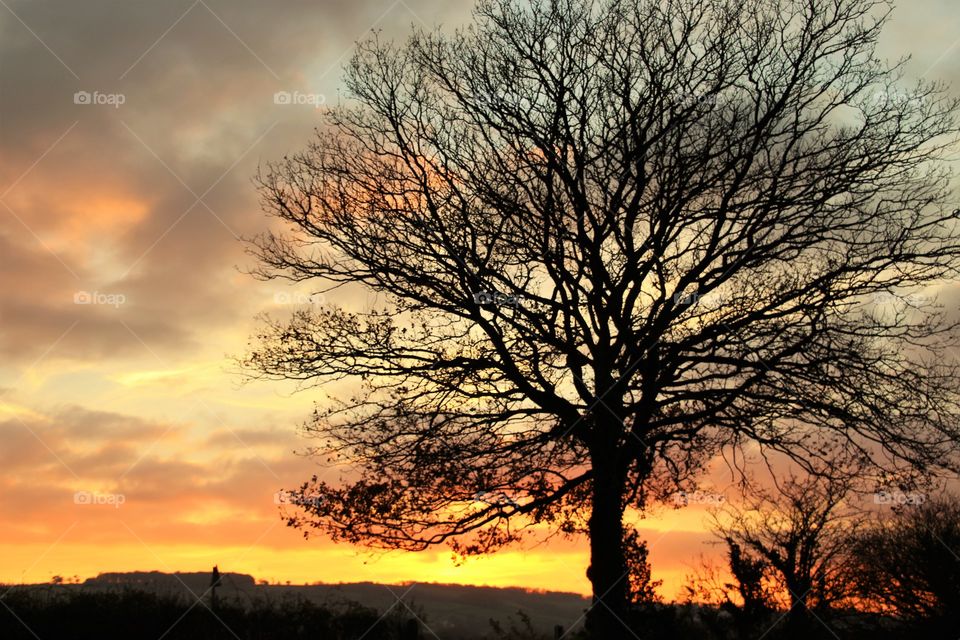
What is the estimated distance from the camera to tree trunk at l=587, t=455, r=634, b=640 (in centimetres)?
1386

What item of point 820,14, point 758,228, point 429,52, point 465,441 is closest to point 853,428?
point 758,228

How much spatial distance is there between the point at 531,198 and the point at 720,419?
5290mm

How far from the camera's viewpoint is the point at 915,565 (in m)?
18.9

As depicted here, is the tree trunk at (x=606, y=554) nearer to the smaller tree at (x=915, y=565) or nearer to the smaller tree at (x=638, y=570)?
the smaller tree at (x=638, y=570)

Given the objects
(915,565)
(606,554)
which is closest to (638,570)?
(606,554)

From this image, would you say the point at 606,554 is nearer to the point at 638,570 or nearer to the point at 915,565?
the point at 638,570

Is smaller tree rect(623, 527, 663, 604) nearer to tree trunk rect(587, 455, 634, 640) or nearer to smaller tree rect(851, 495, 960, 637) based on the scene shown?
tree trunk rect(587, 455, 634, 640)

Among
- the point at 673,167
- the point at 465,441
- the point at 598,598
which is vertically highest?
the point at 673,167

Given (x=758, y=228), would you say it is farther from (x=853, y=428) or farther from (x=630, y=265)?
(x=853, y=428)

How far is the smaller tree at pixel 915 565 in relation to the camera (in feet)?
59.3

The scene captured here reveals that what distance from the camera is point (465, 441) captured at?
1430 centimetres

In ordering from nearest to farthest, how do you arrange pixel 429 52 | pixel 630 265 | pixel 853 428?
pixel 853 428 < pixel 630 265 < pixel 429 52

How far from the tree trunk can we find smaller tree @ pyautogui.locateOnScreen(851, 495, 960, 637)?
7.22 meters


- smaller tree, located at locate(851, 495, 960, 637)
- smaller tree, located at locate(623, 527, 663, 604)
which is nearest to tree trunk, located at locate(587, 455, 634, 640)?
smaller tree, located at locate(623, 527, 663, 604)
